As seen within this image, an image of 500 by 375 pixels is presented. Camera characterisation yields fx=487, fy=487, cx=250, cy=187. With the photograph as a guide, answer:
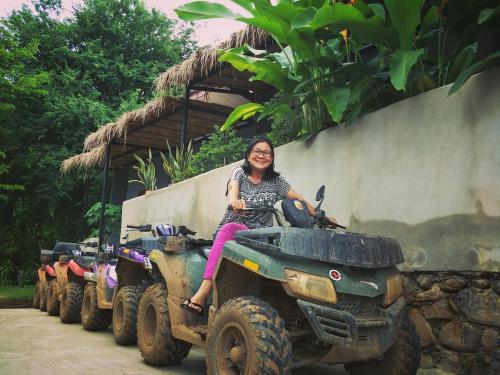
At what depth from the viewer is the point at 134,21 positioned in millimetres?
21234

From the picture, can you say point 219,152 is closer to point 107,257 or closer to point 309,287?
point 107,257

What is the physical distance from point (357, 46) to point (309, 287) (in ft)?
10.6

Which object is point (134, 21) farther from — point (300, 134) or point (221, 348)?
point (221, 348)

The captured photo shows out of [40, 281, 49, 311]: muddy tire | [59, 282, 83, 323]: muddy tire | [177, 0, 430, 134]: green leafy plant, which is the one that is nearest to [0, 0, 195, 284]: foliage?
[40, 281, 49, 311]: muddy tire

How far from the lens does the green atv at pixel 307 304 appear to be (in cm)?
269

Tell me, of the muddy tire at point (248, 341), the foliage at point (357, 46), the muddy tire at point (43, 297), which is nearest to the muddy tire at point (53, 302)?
the muddy tire at point (43, 297)

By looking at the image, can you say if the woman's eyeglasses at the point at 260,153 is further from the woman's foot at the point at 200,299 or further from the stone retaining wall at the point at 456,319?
the stone retaining wall at the point at 456,319

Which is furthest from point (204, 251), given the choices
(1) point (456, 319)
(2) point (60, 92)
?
(2) point (60, 92)

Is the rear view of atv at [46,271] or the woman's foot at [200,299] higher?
the woman's foot at [200,299]

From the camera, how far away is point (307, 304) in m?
2.69

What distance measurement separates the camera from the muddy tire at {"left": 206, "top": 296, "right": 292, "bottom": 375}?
263 cm

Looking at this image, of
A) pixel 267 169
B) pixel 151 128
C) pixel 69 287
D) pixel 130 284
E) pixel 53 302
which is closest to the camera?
pixel 267 169

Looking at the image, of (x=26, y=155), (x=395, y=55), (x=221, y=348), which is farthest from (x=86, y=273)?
(x=26, y=155)

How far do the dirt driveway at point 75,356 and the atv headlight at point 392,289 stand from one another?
153 cm
